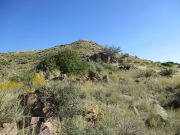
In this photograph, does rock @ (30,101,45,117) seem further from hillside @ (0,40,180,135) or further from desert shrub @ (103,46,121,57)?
desert shrub @ (103,46,121,57)

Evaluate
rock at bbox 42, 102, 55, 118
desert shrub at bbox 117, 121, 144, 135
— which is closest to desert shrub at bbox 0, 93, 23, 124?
rock at bbox 42, 102, 55, 118

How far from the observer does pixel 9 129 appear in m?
6.54

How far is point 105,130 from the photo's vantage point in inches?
271

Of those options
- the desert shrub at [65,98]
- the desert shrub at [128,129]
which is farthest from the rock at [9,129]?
the desert shrub at [128,129]

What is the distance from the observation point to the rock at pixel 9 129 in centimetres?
642

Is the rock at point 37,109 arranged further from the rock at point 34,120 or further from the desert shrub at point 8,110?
the rock at point 34,120

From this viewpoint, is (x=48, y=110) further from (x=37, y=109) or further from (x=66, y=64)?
(x=66, y=64)

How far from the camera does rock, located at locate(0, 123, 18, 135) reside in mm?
6416

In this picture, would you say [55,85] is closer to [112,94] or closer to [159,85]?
[112,94]

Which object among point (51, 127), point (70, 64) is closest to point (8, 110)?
point (51, 127)

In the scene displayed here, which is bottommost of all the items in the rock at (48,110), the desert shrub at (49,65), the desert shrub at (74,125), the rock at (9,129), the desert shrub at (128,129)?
the desert shrub at (128,129)

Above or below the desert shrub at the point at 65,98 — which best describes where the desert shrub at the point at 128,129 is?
below

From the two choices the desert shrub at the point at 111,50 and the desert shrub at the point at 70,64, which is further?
the desert shrub at the point at 111,50

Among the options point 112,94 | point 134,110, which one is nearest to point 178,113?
point 134,110
